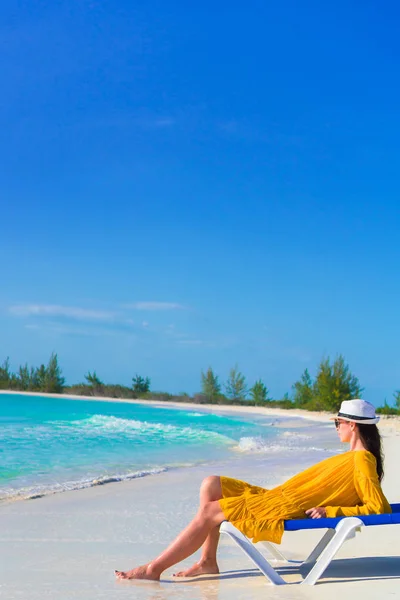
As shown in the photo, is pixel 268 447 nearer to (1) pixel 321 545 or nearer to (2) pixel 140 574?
(1) pixel 321 545

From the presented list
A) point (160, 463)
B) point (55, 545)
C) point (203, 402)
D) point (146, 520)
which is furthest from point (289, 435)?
point (203, 402)

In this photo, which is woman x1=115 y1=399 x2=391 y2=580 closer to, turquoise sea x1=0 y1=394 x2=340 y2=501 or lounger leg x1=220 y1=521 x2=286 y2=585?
lounger leg x1=220 y1=521 x2=286 y2=585

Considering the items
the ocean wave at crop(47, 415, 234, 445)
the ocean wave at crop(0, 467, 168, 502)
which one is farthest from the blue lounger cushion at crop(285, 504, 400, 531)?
the ocean wave at crop(47, 415, 234, 445)

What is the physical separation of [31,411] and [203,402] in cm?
1092

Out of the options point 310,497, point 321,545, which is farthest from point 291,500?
point 321,545

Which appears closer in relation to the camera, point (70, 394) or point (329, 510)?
point (329, 510)

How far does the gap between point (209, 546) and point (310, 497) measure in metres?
0.54

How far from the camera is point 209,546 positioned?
3.71m

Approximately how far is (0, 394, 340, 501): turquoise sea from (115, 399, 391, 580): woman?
3306mm

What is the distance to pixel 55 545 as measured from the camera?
14.4ft

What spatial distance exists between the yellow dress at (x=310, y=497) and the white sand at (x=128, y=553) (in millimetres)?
290

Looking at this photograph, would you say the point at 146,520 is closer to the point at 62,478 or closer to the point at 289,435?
the point at 62,478

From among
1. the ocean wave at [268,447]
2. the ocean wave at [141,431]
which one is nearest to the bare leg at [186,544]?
the ocean wave at [268,447]

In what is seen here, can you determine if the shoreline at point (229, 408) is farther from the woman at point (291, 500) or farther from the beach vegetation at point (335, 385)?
the woman at point (291, 500)
